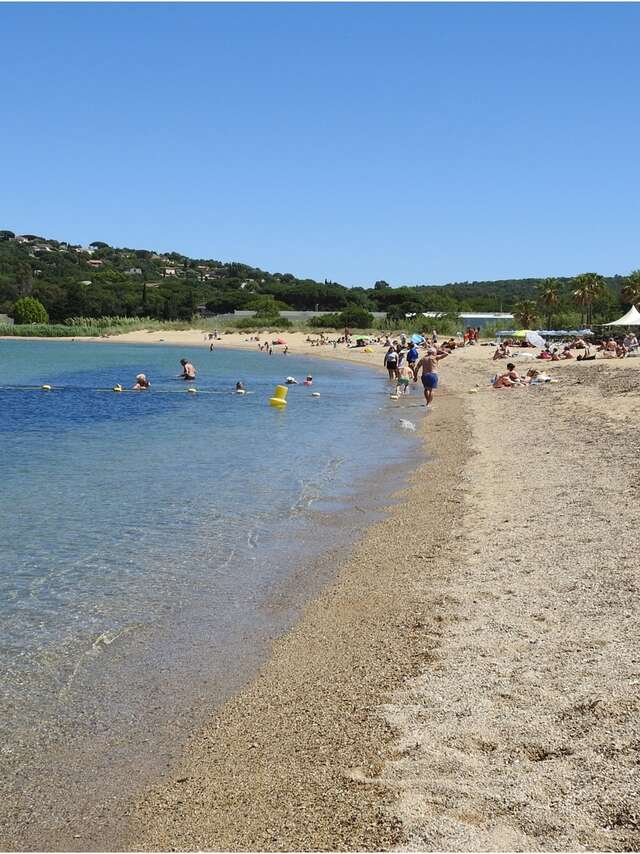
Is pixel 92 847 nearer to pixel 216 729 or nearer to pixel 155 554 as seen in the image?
pixel 216 729

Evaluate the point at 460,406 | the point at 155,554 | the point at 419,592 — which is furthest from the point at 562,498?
the point at 460,406

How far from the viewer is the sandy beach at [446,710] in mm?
3846

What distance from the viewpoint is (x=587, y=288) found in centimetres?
6694

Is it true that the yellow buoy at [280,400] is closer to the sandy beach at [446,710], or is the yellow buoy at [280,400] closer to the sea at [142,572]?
the sea at [142,572]

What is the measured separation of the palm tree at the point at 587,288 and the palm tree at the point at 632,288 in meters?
2.79

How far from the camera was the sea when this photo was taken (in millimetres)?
4988

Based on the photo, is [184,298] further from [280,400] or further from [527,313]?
[280,400]

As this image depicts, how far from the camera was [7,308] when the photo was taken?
382ft

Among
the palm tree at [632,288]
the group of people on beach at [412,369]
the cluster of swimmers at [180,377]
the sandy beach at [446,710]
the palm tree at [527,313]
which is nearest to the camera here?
the sandy beach at [446,710]

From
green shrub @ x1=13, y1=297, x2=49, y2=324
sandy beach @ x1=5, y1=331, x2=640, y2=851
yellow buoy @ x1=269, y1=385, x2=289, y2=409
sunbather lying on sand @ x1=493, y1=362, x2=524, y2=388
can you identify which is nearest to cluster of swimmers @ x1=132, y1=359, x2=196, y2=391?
yellow buoy @ x1=269, y1=385, x2=289, y2=409

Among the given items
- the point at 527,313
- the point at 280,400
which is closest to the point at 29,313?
the point at 527,313

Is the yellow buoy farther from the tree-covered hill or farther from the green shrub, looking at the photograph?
the green shrub

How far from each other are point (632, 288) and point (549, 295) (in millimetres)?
10300

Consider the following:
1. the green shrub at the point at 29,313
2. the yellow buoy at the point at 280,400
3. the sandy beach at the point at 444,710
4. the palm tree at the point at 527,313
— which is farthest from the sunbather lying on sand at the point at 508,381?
the green shrub at the point at 29,313
